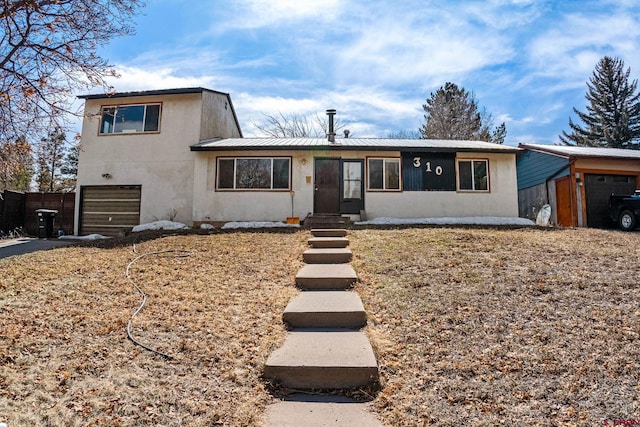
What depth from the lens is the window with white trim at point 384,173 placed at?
474 inches

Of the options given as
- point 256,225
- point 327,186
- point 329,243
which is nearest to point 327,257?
point 329,243

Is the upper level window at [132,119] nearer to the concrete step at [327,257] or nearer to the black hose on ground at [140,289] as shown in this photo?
the black hose on ground at [140,289]

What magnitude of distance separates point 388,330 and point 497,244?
4281 mm

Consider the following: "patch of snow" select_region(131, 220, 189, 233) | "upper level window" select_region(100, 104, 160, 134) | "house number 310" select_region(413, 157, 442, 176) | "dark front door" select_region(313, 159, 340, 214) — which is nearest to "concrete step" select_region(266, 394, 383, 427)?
"dark front door" select_region(313, 159, 340, 214)

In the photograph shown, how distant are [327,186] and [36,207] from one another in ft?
37.6

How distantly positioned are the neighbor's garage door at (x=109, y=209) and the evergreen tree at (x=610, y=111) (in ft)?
105

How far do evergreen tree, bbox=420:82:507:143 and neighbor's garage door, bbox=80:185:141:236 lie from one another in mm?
21171

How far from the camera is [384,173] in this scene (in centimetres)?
1208

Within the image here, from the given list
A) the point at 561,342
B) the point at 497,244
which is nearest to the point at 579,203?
the point at 497,244

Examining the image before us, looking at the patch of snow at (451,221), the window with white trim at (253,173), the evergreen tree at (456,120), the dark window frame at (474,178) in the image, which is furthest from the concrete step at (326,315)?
the evergreen tree at (456,120)

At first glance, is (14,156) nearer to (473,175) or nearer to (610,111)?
(473,175)

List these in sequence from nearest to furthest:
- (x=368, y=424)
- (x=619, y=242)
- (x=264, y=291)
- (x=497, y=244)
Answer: (x=368, y=424)
(x=264, y=291)
(x=497, y=244)
(x=619, y=242)

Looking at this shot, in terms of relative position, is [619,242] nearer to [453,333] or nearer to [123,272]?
[453,333]

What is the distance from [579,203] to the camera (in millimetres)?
12922
